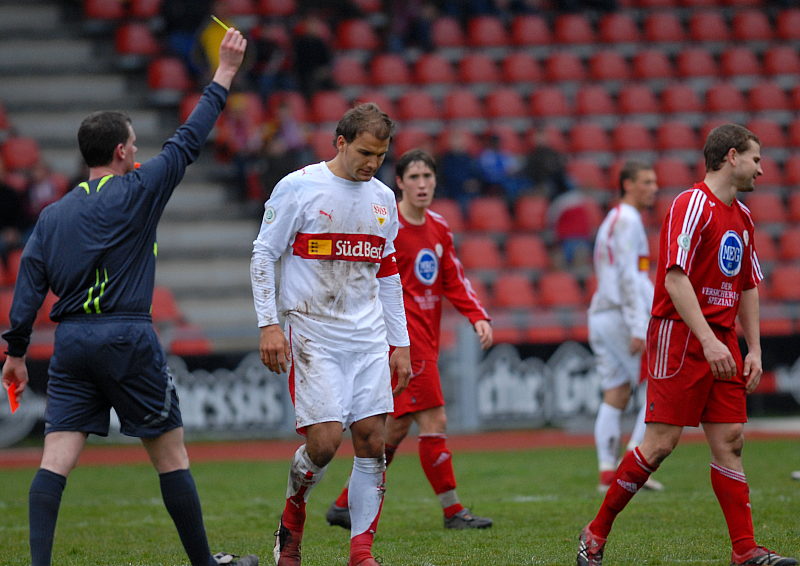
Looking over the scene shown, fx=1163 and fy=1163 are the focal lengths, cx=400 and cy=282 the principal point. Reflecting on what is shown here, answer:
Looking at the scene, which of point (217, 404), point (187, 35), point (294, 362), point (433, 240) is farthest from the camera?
point (187, 35)

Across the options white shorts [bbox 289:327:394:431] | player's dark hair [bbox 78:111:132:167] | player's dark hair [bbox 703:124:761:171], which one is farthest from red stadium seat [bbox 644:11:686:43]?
player's dark hair [bbox 78:111:132:167]

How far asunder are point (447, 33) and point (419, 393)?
14.7m

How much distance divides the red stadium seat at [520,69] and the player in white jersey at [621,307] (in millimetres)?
11444

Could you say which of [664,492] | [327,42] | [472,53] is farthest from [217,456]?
[472,53]

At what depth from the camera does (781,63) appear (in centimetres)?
2178

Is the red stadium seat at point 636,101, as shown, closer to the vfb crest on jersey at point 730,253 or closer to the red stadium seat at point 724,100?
the red stadium seat at point 724,100

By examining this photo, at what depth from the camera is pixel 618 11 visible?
886 inches

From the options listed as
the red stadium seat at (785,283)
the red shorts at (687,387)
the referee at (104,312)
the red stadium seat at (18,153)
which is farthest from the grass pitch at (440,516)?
the red stadium seat at (18,153)

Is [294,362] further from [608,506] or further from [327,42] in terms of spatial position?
[327,42]

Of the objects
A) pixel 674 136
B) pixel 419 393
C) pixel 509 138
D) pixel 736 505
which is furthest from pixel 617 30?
pixel 736 505

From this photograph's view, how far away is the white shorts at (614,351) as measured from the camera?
9.69 meters

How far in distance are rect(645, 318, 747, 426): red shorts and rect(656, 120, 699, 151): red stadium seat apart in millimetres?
14641

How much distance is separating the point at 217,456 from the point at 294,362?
7522mm

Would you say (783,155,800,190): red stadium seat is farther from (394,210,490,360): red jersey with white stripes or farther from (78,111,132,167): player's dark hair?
(78,111,132,167): player's dark hair
